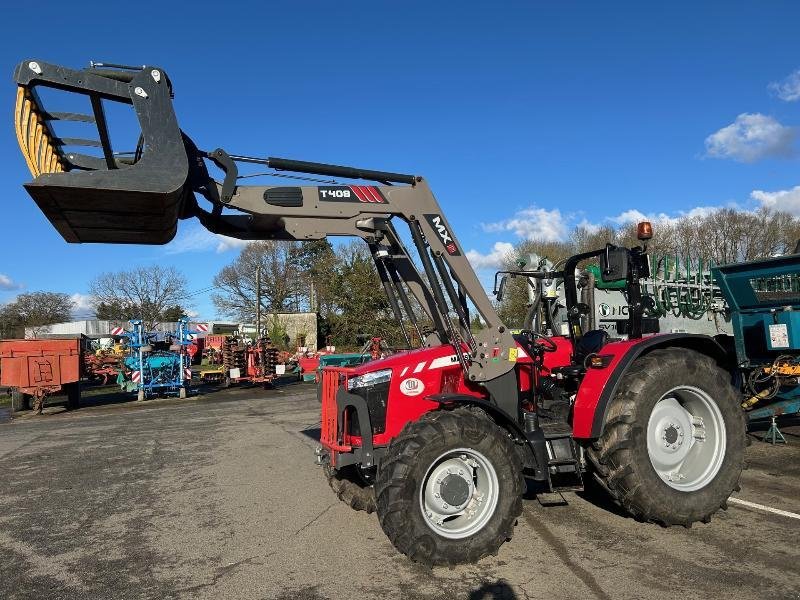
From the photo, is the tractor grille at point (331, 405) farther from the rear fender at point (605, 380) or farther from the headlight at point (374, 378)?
the rear fender at point (605, 380)

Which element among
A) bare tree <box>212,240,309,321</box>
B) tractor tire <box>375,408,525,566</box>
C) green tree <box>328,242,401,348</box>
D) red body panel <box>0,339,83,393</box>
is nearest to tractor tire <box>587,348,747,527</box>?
tractor tire <box>375,408,525,566</box>

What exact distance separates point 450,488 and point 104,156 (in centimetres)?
338

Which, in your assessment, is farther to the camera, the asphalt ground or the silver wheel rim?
the silver wheel rim

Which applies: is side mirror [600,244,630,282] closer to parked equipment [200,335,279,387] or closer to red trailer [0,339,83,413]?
red trailer [0,339,83,413]

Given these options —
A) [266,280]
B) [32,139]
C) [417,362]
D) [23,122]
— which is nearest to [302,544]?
[417,362]

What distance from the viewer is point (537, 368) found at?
554cm

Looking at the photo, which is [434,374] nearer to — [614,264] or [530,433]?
[530,433]

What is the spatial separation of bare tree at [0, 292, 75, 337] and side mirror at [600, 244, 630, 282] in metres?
62.6

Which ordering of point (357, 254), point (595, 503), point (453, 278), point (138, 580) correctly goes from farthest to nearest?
point (357, 254), point (595, 503), point (453, 278), point (138, 580)

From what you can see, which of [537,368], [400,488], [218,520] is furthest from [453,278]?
[218,520]

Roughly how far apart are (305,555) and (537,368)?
2590 millimetres

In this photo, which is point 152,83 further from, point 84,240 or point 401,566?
point 401,566

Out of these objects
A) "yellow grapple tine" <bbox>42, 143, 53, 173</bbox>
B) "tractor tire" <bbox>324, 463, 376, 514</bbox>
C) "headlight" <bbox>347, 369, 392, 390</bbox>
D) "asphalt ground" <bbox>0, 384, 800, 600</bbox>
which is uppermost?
"yellow grapple tine" <bbox>42, 143, 53, 173</bbox>

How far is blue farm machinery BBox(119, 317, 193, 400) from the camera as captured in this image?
1823 cm
